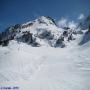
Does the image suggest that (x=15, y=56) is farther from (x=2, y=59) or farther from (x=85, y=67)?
(x=85, y=67)

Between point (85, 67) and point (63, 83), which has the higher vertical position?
point (85, 67)

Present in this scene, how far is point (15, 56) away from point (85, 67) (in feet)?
39.7

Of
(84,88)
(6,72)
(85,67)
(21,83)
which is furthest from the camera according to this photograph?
(85,67)

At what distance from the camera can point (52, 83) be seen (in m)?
18.0

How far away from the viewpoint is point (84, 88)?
1576cm

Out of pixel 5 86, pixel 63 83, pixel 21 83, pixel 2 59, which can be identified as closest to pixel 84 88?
pixel 63 83

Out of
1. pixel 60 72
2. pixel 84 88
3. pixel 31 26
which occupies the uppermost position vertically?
pixel 31 26

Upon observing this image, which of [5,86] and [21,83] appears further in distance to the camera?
[21,83]

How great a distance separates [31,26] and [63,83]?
89.6 m

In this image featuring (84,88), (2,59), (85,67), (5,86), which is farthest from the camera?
(2,59)

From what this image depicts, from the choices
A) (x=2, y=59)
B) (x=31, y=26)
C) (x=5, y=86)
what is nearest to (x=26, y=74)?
(x=5, y=86)

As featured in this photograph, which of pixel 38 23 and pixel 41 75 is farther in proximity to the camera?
pixel 38 23

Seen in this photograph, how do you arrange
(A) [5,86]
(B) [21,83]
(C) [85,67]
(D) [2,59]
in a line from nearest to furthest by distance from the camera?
(A) [5,86] → (B) [21,83] → (C) [85,67] → (D) [2,59]

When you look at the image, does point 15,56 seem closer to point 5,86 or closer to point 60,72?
point 60,72
